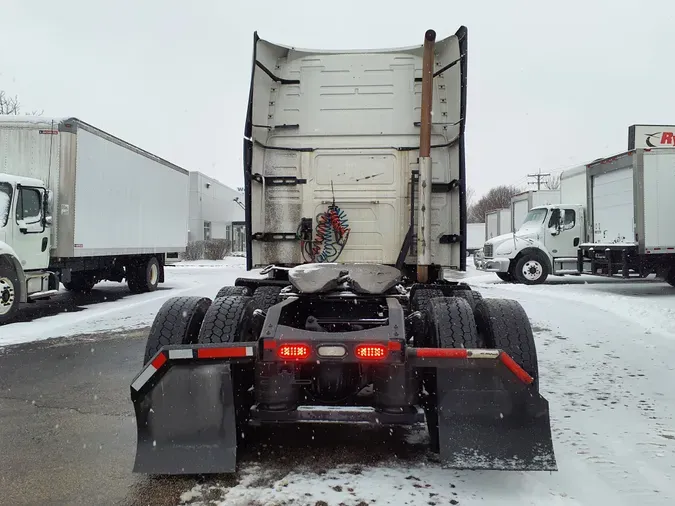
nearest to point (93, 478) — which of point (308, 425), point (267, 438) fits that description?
point (267, 438)

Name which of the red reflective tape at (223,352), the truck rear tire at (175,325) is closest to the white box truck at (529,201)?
the truck rear tire at (175,325)

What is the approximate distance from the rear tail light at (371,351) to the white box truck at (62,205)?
338 inches

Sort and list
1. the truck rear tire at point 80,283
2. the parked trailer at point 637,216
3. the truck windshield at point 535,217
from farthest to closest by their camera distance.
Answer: the truck windshield at point 535,217, the truck rear tire at point 80,283, the parked trailer at point 637,216

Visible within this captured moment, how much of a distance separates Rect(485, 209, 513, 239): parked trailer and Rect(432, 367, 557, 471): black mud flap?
85.9ft

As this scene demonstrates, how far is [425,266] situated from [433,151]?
4.09ft

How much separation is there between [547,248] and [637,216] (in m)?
4.44

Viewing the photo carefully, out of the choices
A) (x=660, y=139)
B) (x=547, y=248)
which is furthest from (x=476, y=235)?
(x=547, y=248)

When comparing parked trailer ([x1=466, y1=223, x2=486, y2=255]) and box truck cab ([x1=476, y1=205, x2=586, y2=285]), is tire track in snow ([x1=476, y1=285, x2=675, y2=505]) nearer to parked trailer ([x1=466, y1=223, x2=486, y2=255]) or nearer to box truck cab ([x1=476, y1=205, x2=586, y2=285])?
box truck cab ([x1=476, y1=205, x2=586, y2=285])

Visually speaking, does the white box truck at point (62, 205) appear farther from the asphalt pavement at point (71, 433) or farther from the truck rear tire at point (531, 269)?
the truck rear tire at point (531, 269)

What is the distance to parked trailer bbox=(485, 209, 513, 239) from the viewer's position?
29819 mm

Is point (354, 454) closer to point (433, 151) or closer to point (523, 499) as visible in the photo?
point (523, 499)

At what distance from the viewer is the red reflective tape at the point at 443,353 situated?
322 centimetres

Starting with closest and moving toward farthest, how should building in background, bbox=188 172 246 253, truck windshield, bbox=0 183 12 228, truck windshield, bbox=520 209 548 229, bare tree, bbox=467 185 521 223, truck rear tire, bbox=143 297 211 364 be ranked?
truck rear tire, bbox=143 297 211 364, truck windshield, bbox=0 183 12 228, truck windshield, bbox=520 209 548 229, building in background, bbox=188 172 246 253, bare tree, bbox=467 185 521 223

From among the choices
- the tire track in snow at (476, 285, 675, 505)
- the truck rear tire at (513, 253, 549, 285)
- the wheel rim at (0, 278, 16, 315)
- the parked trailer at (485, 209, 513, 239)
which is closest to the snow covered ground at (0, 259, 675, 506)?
the tire track in snow at (476, 285, 675, 505)
